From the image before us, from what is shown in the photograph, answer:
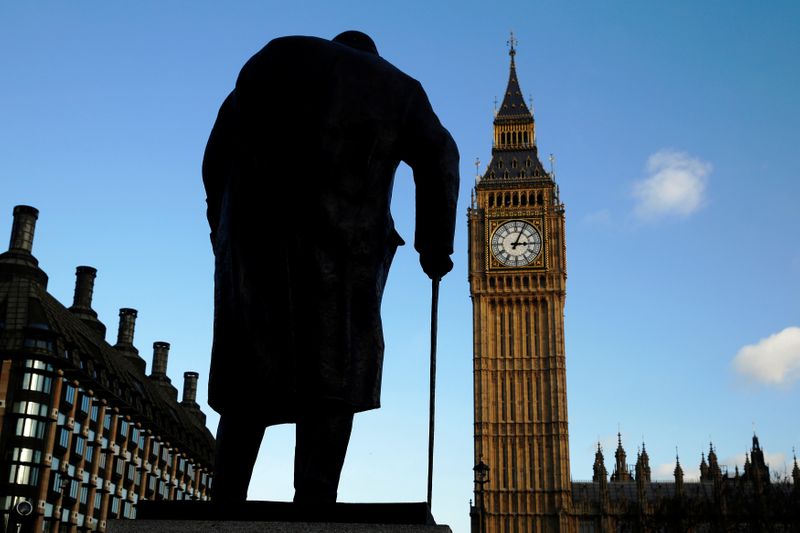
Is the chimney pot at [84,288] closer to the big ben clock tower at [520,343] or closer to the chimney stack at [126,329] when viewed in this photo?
the chimney stack at [126,329]

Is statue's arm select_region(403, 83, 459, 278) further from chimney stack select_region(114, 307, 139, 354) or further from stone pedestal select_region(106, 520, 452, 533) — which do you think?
chimney stack select_region(114, 307, 139, 354)

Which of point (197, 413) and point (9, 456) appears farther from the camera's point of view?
point (197, 413)

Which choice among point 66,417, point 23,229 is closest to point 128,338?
point 23,229

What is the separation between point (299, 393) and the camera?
394cm

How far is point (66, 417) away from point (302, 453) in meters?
48.6

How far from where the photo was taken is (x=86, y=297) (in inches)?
2739

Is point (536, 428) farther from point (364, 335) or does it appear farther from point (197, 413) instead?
point (364, 335)

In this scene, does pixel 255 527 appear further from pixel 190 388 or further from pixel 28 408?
pixel 190 388

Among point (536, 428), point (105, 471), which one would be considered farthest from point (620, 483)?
point (105, 471)

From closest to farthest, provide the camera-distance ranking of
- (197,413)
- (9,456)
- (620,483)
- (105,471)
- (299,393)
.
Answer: (299,393)
(9,456)
(105,471)
(620,483)
(197,413)

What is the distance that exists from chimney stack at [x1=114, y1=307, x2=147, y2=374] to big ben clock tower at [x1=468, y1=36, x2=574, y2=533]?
93.2 feet

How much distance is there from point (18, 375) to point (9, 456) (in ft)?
13.0

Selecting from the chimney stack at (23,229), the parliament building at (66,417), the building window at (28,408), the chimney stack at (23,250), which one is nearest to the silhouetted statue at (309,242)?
the parliament building at (66,417)

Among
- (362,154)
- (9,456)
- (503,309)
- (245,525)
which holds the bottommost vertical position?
(245,525)
